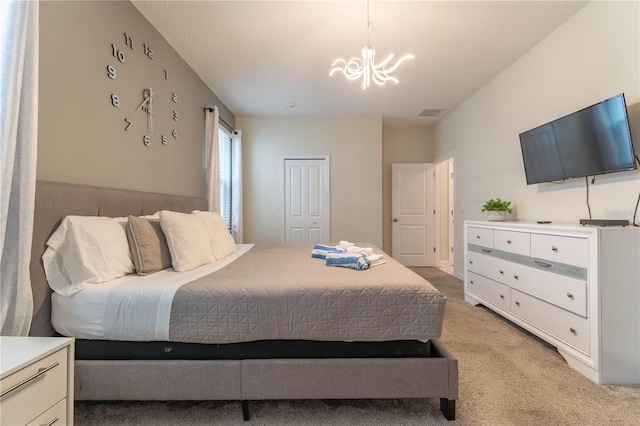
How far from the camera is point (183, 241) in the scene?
6.41 ft

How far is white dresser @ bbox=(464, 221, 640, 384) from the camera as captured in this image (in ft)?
5.72

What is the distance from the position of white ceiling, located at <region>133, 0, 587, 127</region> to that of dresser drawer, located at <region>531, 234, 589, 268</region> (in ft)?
5.99

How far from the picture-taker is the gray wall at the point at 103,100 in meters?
1.61

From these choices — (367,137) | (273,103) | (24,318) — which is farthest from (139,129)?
(367,137)

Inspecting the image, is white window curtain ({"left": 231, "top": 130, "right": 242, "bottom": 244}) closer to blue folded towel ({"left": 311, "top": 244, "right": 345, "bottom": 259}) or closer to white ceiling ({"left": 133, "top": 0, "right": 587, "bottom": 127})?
white ceiling ({"left": 133, "top": 0, "right": 587, "bottom": 127})

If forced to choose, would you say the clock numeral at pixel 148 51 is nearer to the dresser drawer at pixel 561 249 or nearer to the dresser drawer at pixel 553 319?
the dresser drawer at pixel 561 249

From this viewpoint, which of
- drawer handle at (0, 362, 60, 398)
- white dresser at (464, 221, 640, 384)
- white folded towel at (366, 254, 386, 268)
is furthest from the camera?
white folded towel at (366, 254, 386, 268)

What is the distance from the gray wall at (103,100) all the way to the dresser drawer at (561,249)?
3.19 m

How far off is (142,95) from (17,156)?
131 cm

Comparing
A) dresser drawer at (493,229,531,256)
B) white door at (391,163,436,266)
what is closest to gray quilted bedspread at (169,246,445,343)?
dresser drawer at (493,229,531,256)

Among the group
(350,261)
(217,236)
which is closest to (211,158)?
(217,236)

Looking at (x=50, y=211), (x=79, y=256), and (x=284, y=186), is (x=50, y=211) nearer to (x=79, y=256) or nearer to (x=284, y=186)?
(x=79, y=256)

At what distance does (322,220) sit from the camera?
5059mm

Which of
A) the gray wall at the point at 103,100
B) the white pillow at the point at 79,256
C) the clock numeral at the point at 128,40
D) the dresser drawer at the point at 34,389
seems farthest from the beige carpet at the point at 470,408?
the clock numeral at the point at 128,40
